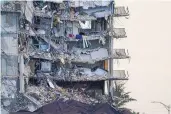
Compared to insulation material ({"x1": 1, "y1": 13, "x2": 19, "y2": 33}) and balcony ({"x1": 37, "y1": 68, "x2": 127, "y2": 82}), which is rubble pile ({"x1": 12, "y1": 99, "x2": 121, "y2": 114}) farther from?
balcony ({"x1": 37, "y1": 68, "x2": 127, "y2": 82})

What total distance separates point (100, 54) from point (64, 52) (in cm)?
312

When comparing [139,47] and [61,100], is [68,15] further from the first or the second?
[139,47]

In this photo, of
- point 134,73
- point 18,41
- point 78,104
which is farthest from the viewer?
point 134,73

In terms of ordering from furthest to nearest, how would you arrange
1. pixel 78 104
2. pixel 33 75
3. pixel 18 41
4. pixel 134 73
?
pixel 134 73, pixel 33 75, pixel 18 41, pixel 78 104

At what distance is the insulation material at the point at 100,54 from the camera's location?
51.5 meters

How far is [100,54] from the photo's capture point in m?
51.8

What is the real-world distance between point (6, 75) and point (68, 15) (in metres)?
8.67

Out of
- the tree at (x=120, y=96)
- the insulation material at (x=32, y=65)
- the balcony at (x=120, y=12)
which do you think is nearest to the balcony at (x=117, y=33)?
the balcony at (x=120, y=12)

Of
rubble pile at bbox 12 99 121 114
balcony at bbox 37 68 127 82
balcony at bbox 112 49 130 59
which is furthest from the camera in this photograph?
balcony at bbox 112 49 130 59

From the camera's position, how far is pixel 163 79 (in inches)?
2603

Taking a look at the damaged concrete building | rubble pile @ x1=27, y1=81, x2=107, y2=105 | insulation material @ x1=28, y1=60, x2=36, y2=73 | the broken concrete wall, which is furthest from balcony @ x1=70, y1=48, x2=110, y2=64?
the broken concrete wall

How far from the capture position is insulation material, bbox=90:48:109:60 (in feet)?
169

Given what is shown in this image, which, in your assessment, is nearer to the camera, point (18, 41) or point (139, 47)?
point (18, 41)

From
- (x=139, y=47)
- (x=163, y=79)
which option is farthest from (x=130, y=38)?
(x=163, y=79)
